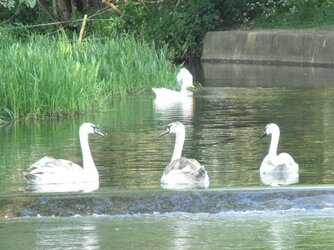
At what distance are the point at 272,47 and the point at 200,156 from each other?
21.0 metres

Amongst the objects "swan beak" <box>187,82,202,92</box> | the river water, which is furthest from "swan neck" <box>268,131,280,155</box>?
"swan beak" <box>187,82,202,92</box>

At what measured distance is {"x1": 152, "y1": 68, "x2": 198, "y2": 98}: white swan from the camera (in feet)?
79.7

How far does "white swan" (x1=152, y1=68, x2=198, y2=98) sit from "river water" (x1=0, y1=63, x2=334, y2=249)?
0.78 ft

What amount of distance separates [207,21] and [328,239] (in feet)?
101

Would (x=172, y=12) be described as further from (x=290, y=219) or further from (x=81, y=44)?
(x=290, y=219)

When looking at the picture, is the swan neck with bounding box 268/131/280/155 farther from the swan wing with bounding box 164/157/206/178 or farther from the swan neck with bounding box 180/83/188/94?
the swan neck with bounding box 180/83/188/94

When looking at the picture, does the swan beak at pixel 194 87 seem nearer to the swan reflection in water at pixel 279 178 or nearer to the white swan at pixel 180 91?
the white swan at pixel 180 91

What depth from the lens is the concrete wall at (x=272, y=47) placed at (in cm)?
3469

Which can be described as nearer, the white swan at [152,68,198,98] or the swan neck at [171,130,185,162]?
the swan neck at [171,130,185,162]

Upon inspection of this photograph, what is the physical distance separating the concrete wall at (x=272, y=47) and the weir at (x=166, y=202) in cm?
2203

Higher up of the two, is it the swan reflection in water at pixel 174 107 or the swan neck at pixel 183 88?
the swan neck at pixel 183 88

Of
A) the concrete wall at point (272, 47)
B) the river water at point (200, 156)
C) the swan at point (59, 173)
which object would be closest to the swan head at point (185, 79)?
the river water at point (200, 156)

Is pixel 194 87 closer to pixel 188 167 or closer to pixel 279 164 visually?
pixel 279 164

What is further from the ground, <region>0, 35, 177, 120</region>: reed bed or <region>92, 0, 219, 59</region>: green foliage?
<region>92, 0, 219, 59</region>: green foliage
